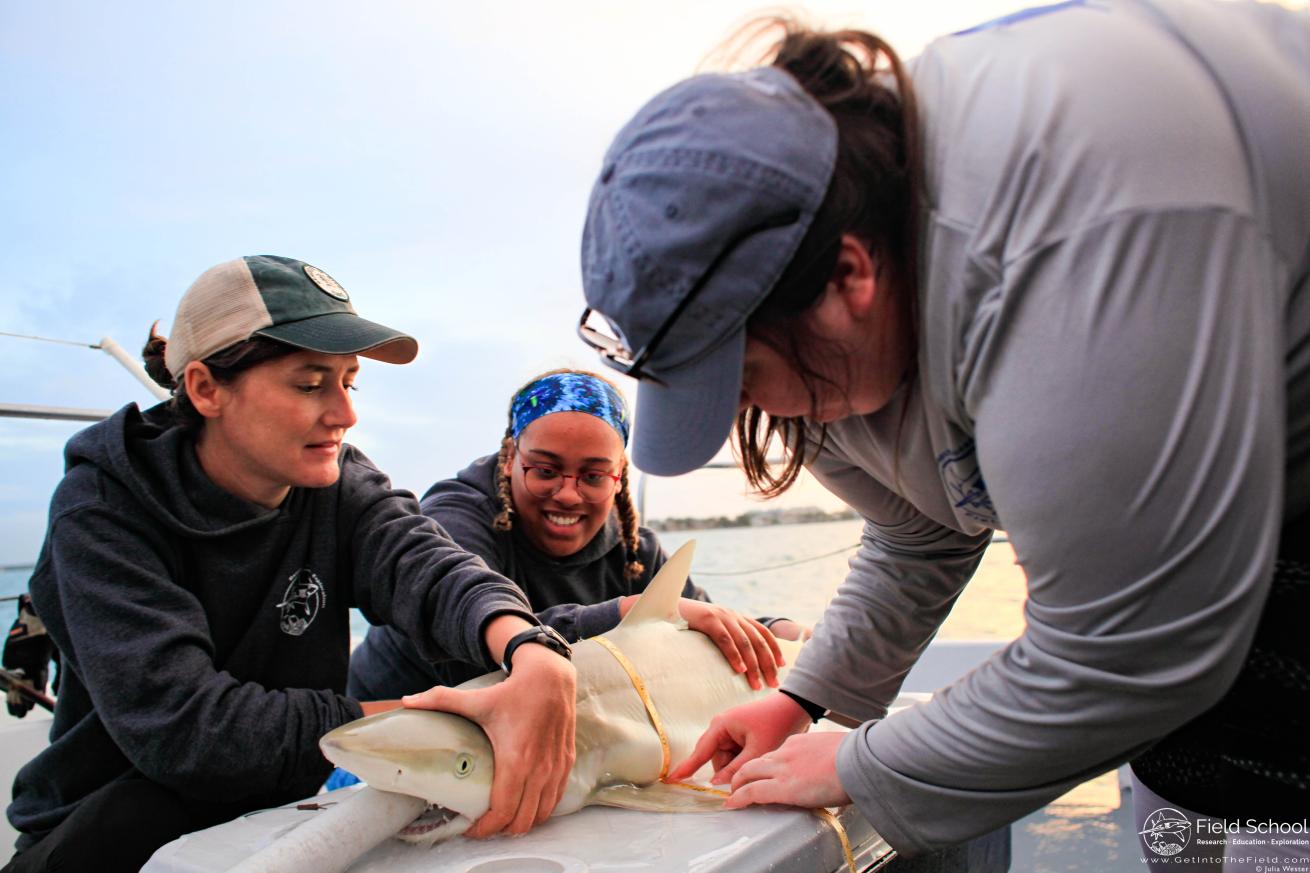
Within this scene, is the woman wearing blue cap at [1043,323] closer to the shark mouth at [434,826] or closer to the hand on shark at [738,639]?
the shark mouth at [434,826]

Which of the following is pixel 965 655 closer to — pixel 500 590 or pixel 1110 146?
pixel 500 590

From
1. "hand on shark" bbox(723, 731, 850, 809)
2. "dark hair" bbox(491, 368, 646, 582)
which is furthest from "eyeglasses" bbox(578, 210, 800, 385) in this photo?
"dark hair" bbox(491, 368, 646, 582)

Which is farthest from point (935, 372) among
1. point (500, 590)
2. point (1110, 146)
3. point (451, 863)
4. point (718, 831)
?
point (500, 590)

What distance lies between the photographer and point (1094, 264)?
0.60 meters

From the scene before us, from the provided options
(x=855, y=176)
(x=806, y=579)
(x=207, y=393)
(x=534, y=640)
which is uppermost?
(x=855, y=176)

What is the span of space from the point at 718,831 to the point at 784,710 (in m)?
0.22

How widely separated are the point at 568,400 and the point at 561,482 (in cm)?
18

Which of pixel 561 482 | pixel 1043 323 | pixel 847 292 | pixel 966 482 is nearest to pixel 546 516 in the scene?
pixel 561 482

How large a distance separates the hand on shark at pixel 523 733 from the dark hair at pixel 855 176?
0.54m

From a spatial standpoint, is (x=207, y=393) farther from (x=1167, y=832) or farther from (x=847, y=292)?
(x=1167, y=832)

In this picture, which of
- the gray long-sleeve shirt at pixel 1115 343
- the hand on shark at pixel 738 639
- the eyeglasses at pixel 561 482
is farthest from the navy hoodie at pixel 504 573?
the gray long-sleeve shirt at pixel 1115 343

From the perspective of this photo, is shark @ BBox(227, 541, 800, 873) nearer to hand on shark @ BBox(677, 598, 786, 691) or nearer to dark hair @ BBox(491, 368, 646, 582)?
hand on shark @ BBox(677, 598, 786, 691)

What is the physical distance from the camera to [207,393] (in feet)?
4.73

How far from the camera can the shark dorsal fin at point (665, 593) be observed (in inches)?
59.7
